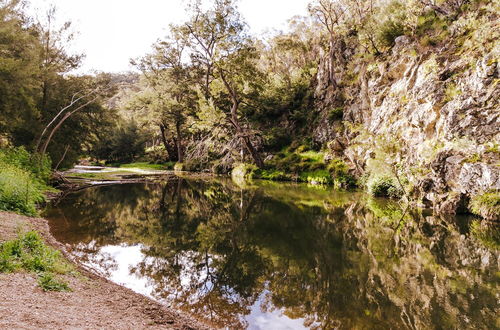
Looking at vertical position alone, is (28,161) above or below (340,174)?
above

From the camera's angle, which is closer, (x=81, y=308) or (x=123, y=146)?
(x=81, y=308)

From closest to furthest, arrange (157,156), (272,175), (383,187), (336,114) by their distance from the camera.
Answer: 1. (383,187)
2. (336,114)
3. (272,175)
4. (157,156)

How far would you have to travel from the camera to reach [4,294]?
16.5ft

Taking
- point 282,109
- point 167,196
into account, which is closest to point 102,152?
point 282,109

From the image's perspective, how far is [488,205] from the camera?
15484mm

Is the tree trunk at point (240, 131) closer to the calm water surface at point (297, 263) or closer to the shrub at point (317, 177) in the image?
the shrub at point (317, 177)

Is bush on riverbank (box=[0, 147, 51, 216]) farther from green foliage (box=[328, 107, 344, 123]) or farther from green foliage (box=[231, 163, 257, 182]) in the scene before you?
green foliage (box=[328, 107, 344, 123])

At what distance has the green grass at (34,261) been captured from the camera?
6.18 m

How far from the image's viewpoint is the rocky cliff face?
56.6 feet

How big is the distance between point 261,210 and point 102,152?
196 ft

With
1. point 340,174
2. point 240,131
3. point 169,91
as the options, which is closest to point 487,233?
point 340,174

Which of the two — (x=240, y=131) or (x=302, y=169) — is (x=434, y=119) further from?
(x=240, y=131)

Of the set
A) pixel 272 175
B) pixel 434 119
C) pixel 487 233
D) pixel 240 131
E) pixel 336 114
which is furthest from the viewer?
pixel 272 175

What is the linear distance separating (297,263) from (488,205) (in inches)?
455
